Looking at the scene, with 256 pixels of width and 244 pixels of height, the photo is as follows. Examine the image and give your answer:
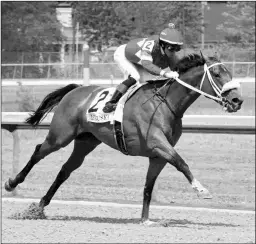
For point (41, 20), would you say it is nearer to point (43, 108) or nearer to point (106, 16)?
point (106, 16)

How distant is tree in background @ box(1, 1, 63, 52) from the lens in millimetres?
12523

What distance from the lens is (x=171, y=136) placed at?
691 centimetres

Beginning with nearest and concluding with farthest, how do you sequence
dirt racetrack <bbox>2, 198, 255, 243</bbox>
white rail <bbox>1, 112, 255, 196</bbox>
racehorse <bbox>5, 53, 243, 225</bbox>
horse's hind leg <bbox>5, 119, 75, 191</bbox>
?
dirt racetrack <bbox>2, 198, 255, 243</bbox> < racehorse <bbox>5, 53, 243, 225</bbox> < horse's hind leg <bbox>5, 119, 75, 191</bbox> < white rail <bbox>1, 112, 255, 196</bbox>

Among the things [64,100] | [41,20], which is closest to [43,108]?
[64,100]

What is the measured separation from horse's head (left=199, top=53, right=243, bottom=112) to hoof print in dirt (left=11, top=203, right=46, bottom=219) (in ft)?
6.33

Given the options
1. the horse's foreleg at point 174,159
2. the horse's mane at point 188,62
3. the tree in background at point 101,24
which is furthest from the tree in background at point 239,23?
the horse's foreleg at point 174,159

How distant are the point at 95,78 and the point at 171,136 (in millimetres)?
8897

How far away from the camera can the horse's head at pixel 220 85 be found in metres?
6.51

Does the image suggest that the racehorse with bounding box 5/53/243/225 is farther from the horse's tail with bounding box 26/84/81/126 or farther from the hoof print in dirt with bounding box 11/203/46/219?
the horse's tail with bounding box 26/84/81/126

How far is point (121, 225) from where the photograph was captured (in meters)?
6.77

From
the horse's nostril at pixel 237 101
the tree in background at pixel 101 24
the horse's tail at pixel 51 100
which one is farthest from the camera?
the tree in background at pixel 101 24

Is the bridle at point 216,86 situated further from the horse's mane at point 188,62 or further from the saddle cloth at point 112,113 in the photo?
the saddle cloth at point 112,113

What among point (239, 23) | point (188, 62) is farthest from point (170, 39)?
point (239, 23)

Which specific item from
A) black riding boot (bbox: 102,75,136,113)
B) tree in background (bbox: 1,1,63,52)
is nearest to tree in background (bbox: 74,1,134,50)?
tree in background (bbox: 1,1,63,52)
